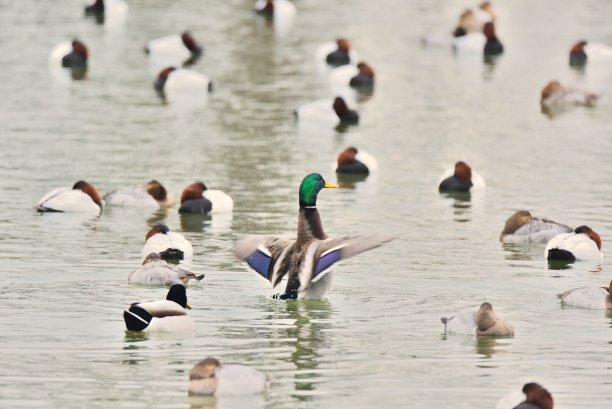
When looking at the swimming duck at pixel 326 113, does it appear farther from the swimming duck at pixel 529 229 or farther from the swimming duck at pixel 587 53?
the swimming duck at pixel 587 53

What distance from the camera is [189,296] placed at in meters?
20.3

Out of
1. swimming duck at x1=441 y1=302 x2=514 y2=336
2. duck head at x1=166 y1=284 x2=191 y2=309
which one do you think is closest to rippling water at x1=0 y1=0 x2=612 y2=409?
swimming duck at x1=441 y1=302 x2=514 y2=336

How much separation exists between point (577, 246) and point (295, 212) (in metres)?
5.38

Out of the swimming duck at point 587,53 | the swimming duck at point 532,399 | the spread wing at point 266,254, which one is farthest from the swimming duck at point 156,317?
the swimming duck at point 587,53

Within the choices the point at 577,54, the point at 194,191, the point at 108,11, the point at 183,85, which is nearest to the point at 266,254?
the point at 194,191

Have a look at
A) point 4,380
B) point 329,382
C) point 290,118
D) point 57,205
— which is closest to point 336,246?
point 329,382

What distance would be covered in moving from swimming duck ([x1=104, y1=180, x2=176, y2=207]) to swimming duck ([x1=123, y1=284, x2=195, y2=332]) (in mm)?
8780

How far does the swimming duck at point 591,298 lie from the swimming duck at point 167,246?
17.9ft

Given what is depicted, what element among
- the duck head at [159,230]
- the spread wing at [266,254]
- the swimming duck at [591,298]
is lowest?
the swimming duck at [591,298]

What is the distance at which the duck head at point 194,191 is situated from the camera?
26625mm

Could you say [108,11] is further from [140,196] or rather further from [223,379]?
[223,379]

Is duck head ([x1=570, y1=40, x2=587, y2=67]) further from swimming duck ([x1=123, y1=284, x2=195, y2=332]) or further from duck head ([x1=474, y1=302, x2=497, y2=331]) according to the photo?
swimming duck ([x1=123, y1=284, x2=195, y2=332])

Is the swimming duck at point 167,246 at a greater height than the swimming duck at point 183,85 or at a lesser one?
lesser

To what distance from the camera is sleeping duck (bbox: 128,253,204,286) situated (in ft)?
68.4
